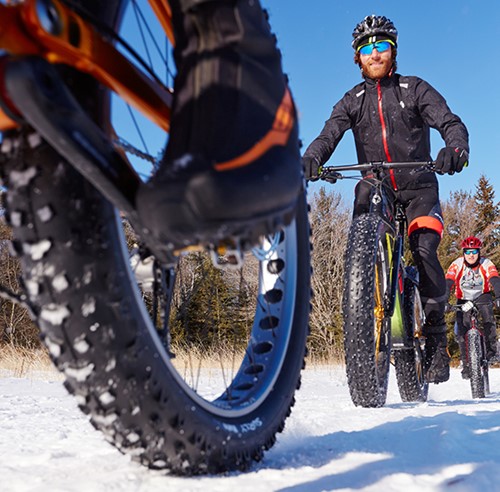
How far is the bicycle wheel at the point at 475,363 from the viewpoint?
5730mm

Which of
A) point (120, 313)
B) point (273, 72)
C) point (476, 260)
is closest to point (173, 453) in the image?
point (120, 313)

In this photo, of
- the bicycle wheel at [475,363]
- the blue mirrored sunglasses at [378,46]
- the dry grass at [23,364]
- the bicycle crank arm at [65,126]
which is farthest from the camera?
the bicycle wheel at [475,363]

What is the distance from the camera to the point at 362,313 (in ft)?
8.98

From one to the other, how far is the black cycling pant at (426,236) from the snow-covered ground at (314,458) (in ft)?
4.23

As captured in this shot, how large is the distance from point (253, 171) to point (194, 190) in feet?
0.32

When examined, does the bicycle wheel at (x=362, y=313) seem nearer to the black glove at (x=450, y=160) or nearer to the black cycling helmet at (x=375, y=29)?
the black glove at (x=450, y=160)

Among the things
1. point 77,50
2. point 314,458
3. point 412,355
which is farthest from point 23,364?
point 77,50

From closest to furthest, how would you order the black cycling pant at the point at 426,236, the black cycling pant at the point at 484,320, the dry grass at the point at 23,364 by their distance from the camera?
the black cycling pant at the point at 426,236
the dry grass at the point at 23,364
the black cycling pant at the point at 484,320

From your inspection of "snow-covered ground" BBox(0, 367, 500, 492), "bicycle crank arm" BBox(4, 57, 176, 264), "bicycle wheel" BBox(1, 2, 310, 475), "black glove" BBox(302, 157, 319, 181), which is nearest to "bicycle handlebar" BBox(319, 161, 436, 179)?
"black glove" BBox(302, 157, 319, 181)

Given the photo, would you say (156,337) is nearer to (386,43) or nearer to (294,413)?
(294,413)

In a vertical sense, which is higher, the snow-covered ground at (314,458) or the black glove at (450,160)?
the black glove at (450,160)

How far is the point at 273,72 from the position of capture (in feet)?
2.81

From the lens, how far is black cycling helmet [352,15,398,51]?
132 inches

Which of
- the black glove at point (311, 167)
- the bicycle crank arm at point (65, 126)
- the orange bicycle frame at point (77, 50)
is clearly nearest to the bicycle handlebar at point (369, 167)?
the black glove at point (311, 167)
